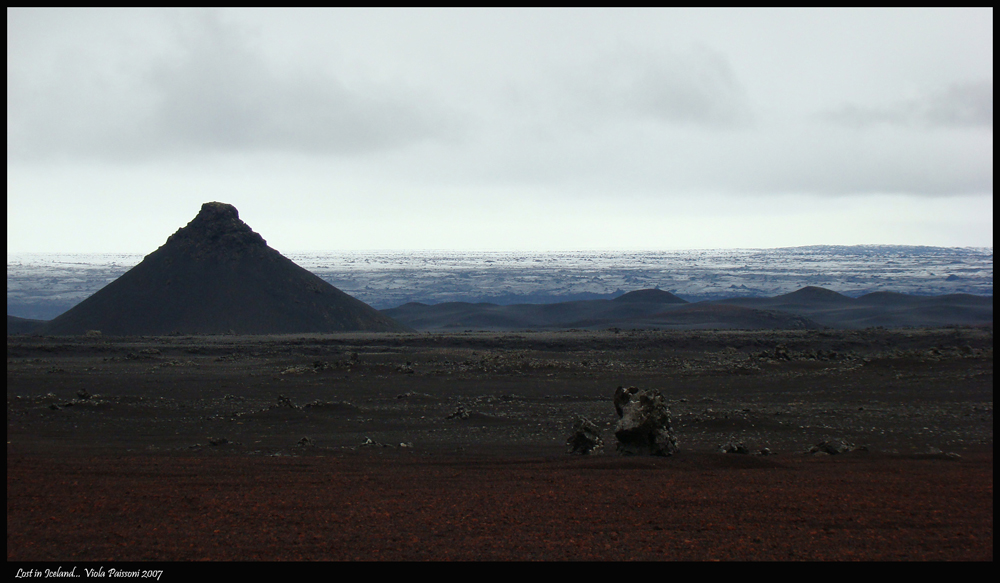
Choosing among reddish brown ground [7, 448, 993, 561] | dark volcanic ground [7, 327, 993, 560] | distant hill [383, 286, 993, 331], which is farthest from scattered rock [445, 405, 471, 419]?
distant hill [383, 286, 993, 331]

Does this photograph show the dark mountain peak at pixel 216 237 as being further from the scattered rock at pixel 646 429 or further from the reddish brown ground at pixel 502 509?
the scattered rock at pixel 646 429

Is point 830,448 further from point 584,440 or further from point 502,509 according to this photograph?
point 502,509

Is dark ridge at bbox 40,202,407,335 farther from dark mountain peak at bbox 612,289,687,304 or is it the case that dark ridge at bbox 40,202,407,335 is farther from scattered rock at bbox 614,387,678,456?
scattered rock at bbox 614,387,678,456

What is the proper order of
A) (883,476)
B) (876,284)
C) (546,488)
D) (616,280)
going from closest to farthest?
1. (546,488)
2. (883,476)
3. (876,284)
4. (616,280)

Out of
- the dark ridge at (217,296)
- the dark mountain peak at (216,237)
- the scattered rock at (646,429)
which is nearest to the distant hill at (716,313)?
the dark ridge at (217,296)

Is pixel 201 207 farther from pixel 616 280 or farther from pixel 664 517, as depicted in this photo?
pixel 616 280

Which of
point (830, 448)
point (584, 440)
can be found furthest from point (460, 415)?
point (830, 448)

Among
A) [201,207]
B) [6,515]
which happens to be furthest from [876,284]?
[6,515]
